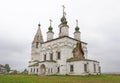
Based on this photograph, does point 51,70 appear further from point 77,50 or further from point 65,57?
point 77,50

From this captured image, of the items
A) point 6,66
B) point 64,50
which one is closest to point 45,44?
point 64,50

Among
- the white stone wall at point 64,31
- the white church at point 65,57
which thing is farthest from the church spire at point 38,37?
the white stone wall at point 64,31

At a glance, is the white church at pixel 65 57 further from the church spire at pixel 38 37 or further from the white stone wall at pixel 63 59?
the church spire at pixel 38 37

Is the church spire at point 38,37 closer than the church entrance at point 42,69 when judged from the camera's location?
No

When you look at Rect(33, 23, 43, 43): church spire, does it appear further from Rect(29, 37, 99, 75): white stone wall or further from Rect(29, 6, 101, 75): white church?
Rect(29, 37, 99, 75): white stone wall

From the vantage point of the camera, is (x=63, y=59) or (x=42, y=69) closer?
(x=63, y=59)

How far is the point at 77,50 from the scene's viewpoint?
37750 millimetres

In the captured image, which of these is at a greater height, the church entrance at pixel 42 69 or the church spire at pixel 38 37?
the church spire at pixel 38 37

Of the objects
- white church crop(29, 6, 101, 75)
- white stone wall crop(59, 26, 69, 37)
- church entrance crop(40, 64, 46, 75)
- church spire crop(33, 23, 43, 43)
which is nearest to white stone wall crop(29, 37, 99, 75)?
white church crop(29, 6, 101, 75)

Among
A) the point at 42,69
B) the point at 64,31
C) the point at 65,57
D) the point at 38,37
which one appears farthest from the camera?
the point at 38,37

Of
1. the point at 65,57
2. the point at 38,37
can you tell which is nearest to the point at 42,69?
the point at 65,57

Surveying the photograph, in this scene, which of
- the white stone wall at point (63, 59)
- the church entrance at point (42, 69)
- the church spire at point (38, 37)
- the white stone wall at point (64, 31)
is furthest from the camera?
the church spire at point (38, 37)

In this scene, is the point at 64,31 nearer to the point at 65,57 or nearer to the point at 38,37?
the point at 65,57

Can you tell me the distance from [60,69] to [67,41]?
19.7ft
